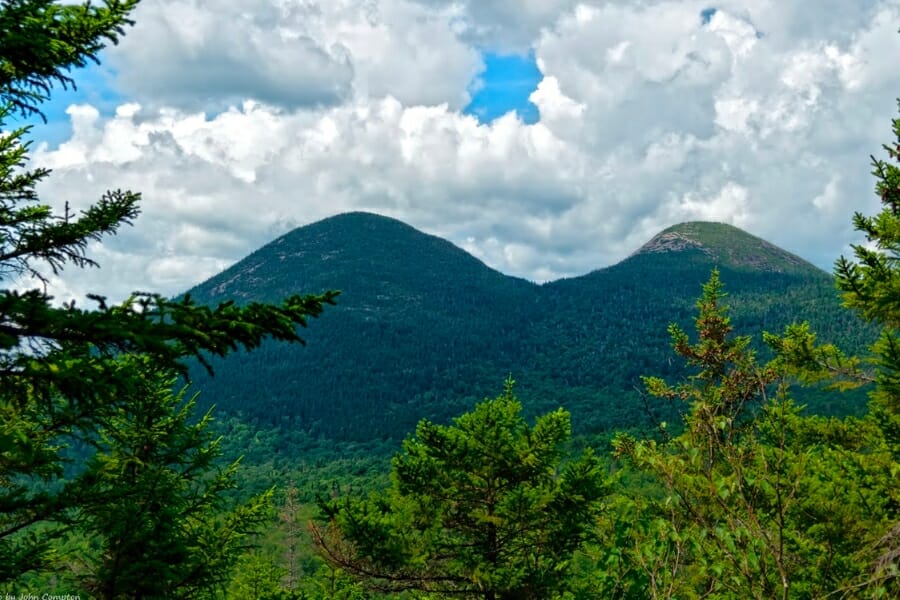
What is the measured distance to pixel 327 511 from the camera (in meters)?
10.5

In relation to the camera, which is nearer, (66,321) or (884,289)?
(66,321)

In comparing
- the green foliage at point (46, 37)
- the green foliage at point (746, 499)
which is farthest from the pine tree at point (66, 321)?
the green foliage at point (746, 499)

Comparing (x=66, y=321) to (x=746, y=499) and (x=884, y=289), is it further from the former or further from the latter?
(x=884, y=289)

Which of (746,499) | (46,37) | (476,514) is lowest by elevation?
(476,514)

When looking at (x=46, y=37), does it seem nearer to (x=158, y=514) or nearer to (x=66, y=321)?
(x=66, y=321)

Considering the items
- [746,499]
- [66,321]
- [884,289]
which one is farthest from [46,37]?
[884,289]

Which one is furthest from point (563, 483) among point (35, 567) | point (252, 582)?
point (252, 582)

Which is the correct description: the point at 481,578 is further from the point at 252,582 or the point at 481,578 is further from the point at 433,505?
the point at 252,582

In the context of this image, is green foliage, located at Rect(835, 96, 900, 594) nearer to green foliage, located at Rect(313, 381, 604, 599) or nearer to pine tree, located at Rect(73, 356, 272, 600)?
green foliage, located at Rect(313, 381, 604, 599)

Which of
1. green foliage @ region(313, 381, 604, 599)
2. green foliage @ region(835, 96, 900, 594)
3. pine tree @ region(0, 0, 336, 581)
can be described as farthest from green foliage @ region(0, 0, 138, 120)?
green foliage @ region(835, 96, 900, 594)

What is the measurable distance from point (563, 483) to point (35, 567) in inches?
308

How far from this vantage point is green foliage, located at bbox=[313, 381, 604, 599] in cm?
1078

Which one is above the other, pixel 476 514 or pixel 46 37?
pixel 46 37

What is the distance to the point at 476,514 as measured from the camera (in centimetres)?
1109
